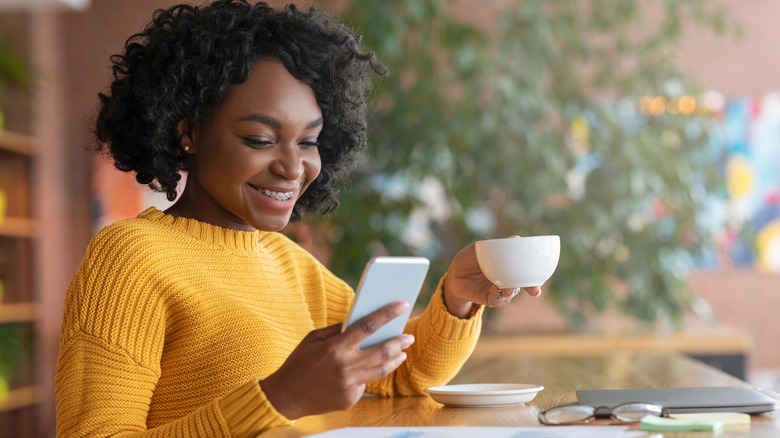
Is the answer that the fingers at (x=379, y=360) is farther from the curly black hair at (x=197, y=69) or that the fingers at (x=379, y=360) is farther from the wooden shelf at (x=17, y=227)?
the wooden shelf at (x=17, y=227)

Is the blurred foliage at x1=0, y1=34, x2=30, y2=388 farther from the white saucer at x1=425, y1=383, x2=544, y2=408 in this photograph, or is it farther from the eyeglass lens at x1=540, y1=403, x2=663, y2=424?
the eyeglass lens at x1=540, y1=403, x2=663, y2=424

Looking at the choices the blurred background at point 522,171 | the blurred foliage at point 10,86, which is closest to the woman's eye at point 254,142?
the blurred background at point 522,171

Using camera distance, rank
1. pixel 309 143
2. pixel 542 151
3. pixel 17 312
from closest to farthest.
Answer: pixel 309 143 → pixel 542 151 → pixel 17 312

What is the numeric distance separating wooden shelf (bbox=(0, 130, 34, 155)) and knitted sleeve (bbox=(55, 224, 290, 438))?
3.17 meters

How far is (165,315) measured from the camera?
3.34 feet

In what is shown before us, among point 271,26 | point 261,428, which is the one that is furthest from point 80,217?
point 261,428

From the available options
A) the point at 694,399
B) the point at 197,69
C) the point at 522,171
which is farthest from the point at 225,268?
the point at 522,171

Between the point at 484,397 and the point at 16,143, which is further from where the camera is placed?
the point at 16,143

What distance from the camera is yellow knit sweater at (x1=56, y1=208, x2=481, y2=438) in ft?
3.04

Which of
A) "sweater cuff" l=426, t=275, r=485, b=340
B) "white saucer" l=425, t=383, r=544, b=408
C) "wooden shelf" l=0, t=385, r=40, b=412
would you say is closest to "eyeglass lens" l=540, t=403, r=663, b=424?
"white saucer" l=425, t=383, r=544, b=408

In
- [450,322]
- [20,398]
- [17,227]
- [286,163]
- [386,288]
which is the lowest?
[20,398]

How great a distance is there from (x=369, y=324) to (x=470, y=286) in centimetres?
38

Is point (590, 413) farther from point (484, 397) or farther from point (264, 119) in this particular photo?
point (264, 119)

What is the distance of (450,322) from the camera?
4.04ft
